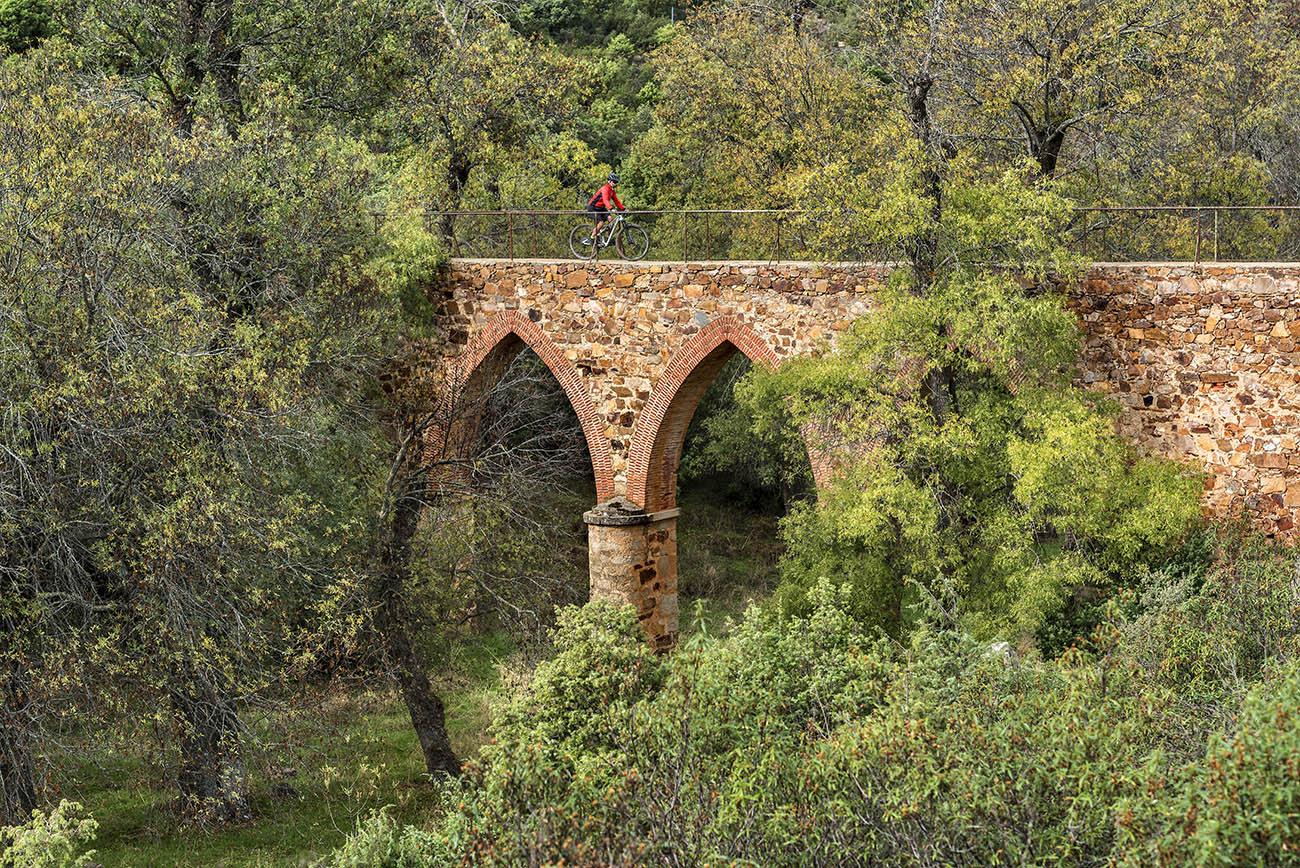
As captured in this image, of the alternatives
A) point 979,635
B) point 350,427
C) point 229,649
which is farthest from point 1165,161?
point 229,649

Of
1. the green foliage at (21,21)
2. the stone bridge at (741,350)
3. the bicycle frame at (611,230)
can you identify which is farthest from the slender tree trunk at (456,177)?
the green foliage at (21,21)

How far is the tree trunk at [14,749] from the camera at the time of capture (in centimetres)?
1274

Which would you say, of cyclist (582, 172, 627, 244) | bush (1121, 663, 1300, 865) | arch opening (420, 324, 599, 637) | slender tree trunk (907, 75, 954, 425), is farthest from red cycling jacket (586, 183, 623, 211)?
bush (1121, 663, 1300, 865)

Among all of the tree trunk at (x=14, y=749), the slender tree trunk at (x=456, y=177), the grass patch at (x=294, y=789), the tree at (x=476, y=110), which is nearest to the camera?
the tree trunk at (x=14, y=749)

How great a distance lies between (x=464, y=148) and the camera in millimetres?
23281

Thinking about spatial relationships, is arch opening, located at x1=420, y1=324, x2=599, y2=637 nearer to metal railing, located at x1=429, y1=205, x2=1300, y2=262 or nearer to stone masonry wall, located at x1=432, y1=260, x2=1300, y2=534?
stone masonry wall, located at x1=432, y1=260, x2=1300, y2=534

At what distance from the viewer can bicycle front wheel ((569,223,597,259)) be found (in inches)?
769

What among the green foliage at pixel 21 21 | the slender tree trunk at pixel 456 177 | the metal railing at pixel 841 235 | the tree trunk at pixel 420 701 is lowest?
the tree trunk at pixel 420 701

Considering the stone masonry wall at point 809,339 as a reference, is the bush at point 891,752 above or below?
below

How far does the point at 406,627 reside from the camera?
17.0 meters

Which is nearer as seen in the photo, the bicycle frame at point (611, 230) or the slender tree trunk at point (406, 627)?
the slender tree trunk at point (406, 627)

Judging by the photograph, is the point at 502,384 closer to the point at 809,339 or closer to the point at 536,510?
the point at 536,510

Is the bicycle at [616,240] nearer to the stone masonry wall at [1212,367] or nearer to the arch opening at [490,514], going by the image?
the arch opening at [490,514]

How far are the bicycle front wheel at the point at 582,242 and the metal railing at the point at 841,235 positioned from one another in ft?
0.31
